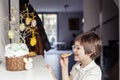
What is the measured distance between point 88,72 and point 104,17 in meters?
3.87

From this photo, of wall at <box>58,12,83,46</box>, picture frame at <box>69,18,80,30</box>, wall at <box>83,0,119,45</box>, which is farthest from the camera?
picture frame at <box>69,18,80,30</box>

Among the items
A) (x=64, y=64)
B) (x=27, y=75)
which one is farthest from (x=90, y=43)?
(x=27, y=75)

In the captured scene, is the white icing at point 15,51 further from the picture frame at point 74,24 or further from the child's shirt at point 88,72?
the picture frame at point 74,24

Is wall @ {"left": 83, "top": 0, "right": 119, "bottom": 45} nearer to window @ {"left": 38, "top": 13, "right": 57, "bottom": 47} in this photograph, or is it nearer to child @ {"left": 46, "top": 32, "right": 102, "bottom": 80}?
child @ {"left": 46, "top": 32, "right": 102, "bottom": 80}

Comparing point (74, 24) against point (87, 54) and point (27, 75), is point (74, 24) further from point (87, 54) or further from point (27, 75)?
point (27, 75)

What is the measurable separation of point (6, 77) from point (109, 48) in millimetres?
3671

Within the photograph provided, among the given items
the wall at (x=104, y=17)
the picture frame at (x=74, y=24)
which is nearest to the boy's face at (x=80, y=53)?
the wall at (x=104, y=17)

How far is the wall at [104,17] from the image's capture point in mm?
5031

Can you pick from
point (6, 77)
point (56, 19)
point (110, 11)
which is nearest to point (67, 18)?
point (56, 19)

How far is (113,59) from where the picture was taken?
4.39 meters

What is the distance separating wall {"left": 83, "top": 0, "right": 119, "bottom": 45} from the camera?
5031 mm

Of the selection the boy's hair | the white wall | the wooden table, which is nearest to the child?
the boy's hair

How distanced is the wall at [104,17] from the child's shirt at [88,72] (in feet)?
11.4

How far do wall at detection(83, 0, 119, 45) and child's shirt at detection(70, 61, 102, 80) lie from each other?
3.47m
